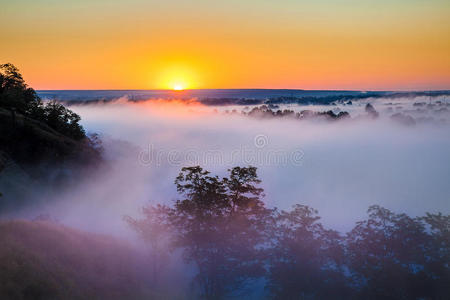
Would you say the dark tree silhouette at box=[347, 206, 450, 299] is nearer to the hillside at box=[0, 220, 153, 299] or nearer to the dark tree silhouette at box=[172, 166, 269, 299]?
the dark tree silhouette at box=[172, 166, 269, 299]

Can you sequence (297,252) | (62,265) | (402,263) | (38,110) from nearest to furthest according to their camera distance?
1. (62,265)
2. (402,263)
3. (297,252)
4. (38,110)

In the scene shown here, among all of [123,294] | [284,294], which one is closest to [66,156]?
[123,294]

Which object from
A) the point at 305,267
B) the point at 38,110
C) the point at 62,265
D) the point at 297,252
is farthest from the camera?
the point at 38,110

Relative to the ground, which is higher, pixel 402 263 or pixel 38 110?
pixel 38 110

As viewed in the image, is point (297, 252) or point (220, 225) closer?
point (220, 225)

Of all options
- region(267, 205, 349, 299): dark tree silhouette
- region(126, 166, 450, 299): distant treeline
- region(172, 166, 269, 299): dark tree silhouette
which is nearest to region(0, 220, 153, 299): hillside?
region(126, 166, 450, 299): distant treeline

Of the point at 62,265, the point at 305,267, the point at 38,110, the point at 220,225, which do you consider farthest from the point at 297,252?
the point at 38,110

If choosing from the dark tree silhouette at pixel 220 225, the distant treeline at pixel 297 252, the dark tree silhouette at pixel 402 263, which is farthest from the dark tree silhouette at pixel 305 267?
the dark tree silhouette at pixel 220 225

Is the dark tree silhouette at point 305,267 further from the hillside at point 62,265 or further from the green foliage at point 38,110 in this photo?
the green foliage at point 38,110

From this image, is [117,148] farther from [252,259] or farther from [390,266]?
[390,266]

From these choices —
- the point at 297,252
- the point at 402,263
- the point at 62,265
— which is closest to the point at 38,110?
the point at 62,265

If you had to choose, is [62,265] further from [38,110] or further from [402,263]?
[38,110]

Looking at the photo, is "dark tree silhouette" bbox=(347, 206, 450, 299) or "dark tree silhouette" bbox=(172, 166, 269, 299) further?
"dark tree silhouette" bbox=(172, 166, 269, 299)

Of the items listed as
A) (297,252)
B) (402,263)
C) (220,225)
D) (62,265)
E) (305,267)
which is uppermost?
(220,225)
